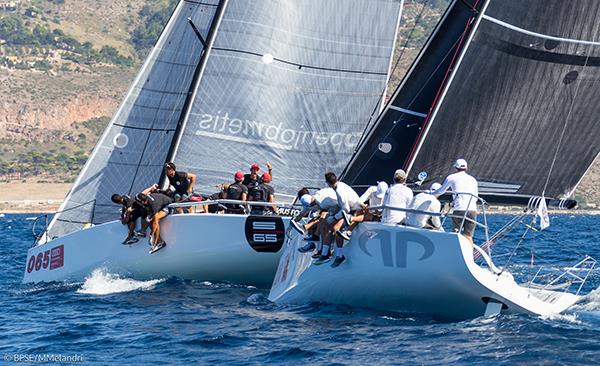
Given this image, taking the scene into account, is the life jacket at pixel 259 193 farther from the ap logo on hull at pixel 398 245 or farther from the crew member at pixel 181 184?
the ap logo on hull at pixel 398 245

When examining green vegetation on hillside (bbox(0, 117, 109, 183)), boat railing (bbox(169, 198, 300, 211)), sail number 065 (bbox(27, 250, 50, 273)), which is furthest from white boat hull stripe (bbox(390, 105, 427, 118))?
green vegetation on hillside (bbox(0, 117, 109, 183))

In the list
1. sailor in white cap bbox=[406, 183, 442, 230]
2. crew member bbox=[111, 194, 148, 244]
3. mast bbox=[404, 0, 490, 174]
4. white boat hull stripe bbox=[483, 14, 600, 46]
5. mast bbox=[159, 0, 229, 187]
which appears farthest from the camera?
mast bbox=[159, 0, 229, 187]

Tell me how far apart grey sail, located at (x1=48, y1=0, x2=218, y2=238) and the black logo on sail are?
9.47ft

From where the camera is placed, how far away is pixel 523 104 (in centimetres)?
1349

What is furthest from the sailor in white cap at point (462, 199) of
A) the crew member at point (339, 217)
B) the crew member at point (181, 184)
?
the crew member at point (181, 184)

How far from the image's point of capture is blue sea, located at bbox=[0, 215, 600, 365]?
372 inches

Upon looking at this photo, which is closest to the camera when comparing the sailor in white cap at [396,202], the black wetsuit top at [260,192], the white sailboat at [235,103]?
the sailor in white cap at [396,202]

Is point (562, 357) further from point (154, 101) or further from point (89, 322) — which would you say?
point (154, 101)

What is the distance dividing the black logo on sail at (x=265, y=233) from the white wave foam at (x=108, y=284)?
154 centimetres

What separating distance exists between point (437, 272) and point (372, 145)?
4047 millimetres

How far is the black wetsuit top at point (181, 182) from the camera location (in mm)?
14719

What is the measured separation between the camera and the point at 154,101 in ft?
53.9

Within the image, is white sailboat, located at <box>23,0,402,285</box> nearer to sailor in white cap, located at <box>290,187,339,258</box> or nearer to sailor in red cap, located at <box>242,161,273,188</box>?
sailor in red cap, located at <box>242,161,273,188</box>

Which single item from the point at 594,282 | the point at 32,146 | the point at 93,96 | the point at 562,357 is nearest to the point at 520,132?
the point at 594,282
